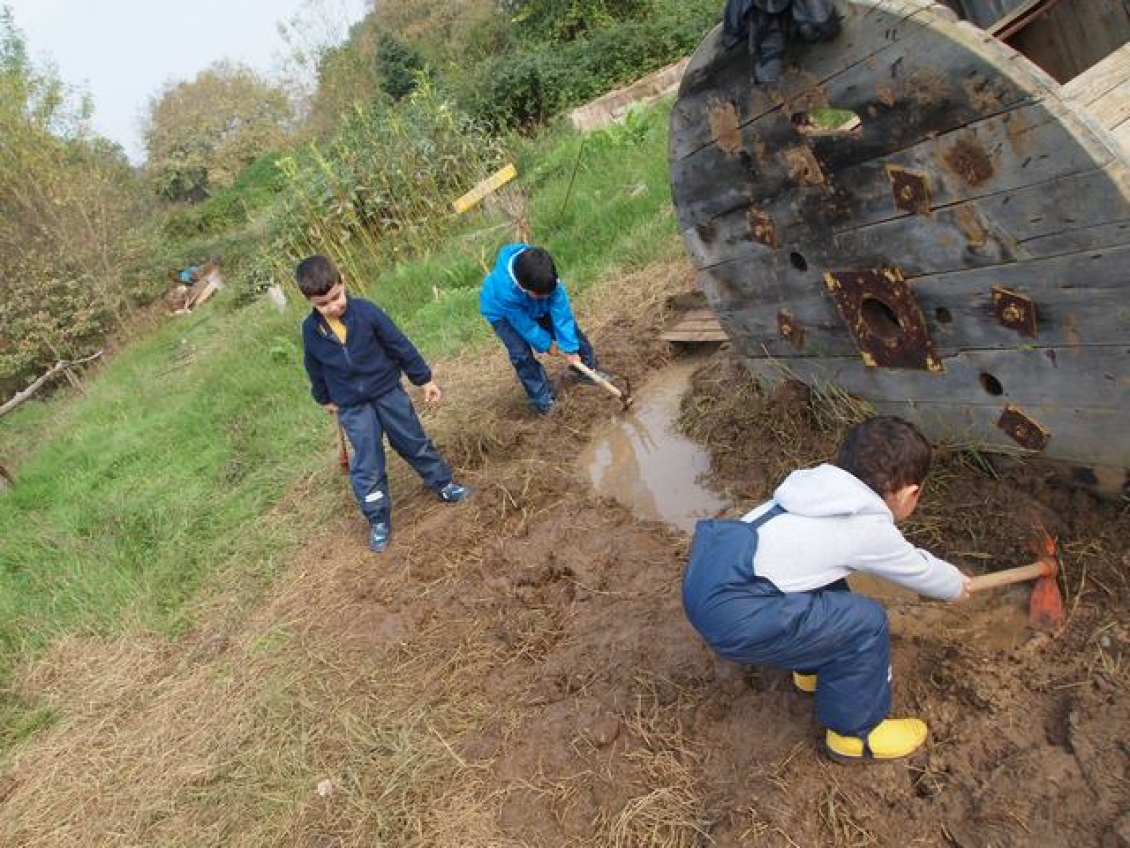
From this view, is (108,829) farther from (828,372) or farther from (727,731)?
(828,372)

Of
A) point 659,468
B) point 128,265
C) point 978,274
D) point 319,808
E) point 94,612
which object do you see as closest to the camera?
point 978,274

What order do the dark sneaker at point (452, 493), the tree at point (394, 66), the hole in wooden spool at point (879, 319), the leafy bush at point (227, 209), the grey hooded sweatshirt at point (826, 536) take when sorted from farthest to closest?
the leafy bush at point (227, 209)
the tree at point (394, 66)
the dark sneaker at point (452, 493)
the hole in wooden spool at point (879, 319)
the grey hooded sweatshirt at point (826, 536)

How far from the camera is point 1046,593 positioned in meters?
2.52

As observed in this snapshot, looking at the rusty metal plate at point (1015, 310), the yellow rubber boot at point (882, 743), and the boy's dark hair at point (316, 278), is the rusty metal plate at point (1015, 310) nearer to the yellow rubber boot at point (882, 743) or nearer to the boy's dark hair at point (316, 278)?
the yellow rubber boot at point (882, 743)

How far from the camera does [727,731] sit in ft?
8.57

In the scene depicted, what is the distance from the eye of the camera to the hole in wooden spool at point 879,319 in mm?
3082

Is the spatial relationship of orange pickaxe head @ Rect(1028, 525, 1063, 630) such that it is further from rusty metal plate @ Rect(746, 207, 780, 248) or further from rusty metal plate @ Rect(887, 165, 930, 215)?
rusty metal plate @ Rect(746, 207, 780, 248)

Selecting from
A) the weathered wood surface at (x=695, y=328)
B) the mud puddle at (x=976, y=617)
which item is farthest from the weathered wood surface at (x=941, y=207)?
the weathered wood surface at (x=695, y=328)

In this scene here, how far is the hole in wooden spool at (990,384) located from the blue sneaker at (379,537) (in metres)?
3.14

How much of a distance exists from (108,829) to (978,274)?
389cm

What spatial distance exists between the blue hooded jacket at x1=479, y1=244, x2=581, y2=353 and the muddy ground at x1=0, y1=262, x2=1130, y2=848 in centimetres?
63

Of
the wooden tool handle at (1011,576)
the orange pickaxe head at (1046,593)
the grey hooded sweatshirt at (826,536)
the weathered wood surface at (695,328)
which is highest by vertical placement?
the grey hooded sweatshirt at (826,536)

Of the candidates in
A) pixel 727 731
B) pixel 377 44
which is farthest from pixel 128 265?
pixel 727 731

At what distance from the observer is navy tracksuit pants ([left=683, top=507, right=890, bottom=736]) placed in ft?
7.06
